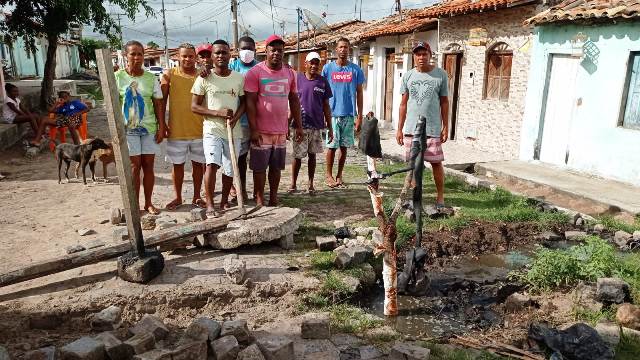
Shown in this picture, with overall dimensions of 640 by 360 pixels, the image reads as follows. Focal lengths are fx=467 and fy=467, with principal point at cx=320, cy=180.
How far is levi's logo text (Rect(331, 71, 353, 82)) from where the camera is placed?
22.0ft

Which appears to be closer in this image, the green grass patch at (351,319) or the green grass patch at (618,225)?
the green grass patch at (351,319)

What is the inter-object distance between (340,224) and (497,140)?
21.2ft

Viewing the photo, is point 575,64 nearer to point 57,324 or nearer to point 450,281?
point 450,281

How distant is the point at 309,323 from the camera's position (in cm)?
320

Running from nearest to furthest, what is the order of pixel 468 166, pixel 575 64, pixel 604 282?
pixel 604 282 < pixel 575 64 < pixel 468 166

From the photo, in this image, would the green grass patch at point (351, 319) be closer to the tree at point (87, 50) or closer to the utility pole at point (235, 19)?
the utility pole at point (235, 19)

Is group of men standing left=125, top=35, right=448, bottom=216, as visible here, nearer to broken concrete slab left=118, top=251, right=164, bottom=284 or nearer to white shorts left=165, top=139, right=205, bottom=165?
white shorts left=165, top=139, right=205, bottom=165

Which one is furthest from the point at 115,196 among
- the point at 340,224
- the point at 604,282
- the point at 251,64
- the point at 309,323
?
the point at 604,282

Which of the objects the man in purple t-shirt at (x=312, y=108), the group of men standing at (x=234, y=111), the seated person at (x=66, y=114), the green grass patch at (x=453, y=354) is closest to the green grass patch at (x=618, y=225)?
the group of men standing at (x=234, y=111)

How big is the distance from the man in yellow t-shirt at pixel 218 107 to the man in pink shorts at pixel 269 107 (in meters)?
0.15

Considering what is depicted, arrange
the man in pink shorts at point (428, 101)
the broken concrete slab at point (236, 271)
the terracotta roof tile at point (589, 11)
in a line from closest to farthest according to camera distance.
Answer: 1. the broken concrete slab at point (236, 271)
2. the man in pink shorts at point (428, 101)
3. the terracotta roof tile at point (589, 11)

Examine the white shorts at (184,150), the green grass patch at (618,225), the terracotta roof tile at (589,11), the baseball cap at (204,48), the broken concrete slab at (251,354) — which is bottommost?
the green grass patch at (618,225)

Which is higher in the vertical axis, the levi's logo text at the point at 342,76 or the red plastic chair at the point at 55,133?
the levi's logo text at the point at 342,76

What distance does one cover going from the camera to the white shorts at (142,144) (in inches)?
197
